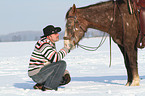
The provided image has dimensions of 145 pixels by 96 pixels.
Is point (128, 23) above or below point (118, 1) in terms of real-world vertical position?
below

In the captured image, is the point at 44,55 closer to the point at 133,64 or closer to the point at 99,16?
the point at 99,16

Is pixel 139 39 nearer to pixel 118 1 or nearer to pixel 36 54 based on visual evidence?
pixel 118 1

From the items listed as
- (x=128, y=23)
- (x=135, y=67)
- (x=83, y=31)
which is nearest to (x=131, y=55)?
(x=135, y=67)

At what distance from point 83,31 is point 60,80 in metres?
1.37

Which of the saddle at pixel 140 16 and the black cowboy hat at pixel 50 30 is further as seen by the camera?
the saddle at pixel 140 16

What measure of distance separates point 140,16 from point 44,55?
264cm

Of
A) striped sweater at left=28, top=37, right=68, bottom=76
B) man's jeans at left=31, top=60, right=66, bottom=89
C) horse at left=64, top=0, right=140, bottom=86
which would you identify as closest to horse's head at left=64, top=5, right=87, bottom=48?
horse at left=64, top=0, right=140, bottom=86

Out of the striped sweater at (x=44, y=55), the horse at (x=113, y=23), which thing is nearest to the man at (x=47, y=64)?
the striped sweater at (x=44, y=55)

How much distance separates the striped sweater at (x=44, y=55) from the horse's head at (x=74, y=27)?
470 mm

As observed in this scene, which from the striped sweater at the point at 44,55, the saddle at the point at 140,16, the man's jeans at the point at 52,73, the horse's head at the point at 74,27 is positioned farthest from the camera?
the saddle at the point at 140,16

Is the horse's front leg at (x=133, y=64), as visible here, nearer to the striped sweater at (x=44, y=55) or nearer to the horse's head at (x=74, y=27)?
the horse's head at (x=74, y=27)

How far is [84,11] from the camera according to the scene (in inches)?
264

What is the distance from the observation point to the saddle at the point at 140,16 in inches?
263

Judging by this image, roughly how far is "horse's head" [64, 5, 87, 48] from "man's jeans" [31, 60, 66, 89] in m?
0.63
